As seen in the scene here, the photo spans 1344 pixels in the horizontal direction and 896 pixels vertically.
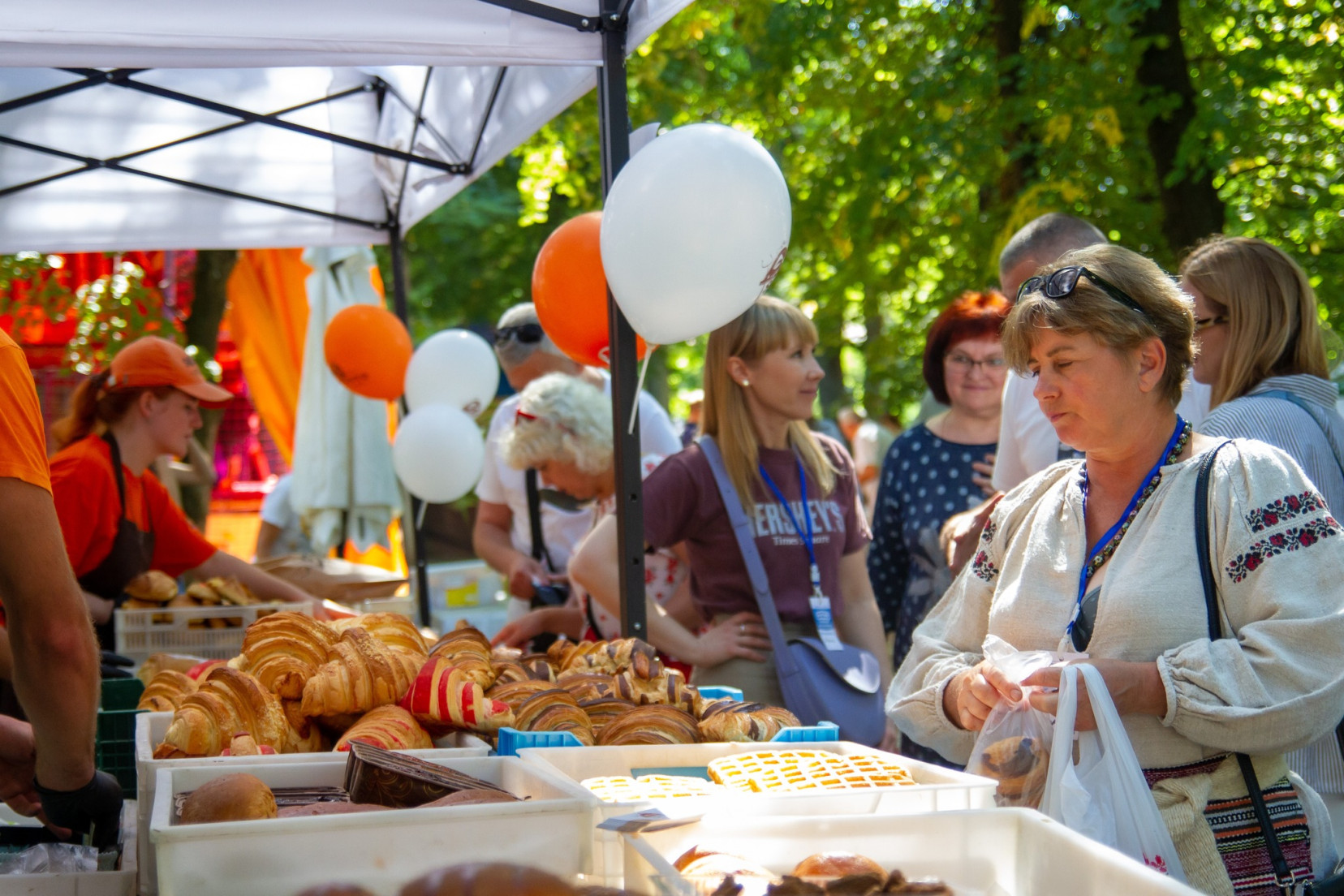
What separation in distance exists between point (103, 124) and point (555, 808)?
4.40 metres

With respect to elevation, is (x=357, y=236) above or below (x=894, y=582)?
above

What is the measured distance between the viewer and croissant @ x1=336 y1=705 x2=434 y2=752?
80.0 inches

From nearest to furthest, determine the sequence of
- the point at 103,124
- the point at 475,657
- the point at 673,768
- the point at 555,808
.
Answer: the point at 555,808 < the point at 673,768 < the point at 475,657 < the point at 103,124

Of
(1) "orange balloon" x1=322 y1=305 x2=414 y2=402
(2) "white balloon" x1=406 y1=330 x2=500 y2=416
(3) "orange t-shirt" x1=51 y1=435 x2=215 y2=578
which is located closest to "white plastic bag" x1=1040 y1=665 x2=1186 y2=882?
(3) "orange t-shirt" x1=51 y1=435 x2=215 y2=578

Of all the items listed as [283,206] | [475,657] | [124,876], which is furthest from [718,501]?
[283,206]

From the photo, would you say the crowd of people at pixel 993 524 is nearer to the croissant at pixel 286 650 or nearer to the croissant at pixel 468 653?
the croissant at pixel 286 650

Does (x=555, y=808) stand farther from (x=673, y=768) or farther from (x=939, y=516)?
(x=939, y=516)

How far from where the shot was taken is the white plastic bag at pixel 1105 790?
1709 mm

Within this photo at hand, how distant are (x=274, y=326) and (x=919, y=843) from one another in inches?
263

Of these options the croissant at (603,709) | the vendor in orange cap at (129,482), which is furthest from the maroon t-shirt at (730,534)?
the vendor in orange cap at (129,482)

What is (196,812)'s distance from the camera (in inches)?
59.1

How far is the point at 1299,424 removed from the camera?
96.4 inches

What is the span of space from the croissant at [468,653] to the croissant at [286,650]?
239 millimetres

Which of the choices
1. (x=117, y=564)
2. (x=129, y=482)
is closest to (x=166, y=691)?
(x=117, y=564)
